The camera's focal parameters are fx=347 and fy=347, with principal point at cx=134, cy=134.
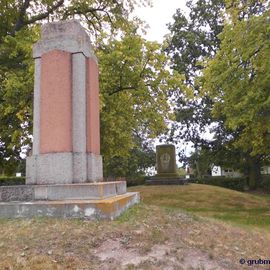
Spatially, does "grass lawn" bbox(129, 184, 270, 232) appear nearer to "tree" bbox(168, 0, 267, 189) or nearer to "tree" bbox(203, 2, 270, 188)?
"tree" bbox(203, 2, 270, 188)

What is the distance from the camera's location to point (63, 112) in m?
7.66

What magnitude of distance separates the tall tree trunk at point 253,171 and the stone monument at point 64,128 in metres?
28.0

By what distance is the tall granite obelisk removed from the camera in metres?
7.52

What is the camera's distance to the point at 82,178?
7.54 metres

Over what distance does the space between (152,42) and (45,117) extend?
918 centimetres

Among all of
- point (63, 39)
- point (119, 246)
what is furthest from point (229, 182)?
point (119, 246)

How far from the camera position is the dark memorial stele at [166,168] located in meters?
25.2

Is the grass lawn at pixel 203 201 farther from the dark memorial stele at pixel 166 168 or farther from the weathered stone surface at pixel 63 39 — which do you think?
the weathered stone surface at pixel 63 39

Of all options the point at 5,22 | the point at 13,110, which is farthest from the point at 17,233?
the point at 5,22

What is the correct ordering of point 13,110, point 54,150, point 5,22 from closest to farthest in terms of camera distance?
point 54,150
point 13,110
point 5,22

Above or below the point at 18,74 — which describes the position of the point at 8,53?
above

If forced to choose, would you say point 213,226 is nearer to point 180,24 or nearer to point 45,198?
point 45,198

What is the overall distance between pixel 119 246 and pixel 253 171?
103 ft

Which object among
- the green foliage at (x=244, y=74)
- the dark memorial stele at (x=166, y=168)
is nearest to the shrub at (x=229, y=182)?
the dark memorial stele at (x=166, y=168)
